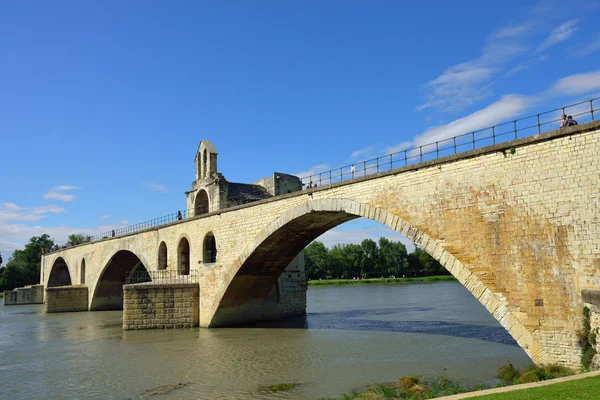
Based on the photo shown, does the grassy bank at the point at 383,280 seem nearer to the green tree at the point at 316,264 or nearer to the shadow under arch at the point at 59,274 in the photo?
the green tree at the point at 316,264

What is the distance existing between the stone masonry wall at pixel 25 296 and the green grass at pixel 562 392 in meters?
56.7

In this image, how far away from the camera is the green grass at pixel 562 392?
22.2 feet

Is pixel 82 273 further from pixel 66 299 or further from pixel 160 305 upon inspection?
pixel 160 305

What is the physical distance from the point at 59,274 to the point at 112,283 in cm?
1808

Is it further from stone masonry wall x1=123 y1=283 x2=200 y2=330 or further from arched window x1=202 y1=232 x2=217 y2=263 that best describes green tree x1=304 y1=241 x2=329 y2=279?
stone masonry wall x1=123 y1=283 x2=200 y2=330

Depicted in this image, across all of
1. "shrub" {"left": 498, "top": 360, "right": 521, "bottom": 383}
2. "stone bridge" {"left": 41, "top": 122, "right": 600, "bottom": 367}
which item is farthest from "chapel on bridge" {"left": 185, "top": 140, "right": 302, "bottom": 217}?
"shrub" {"left": 498, "top": 360, "right": 521, "bottom": 383}

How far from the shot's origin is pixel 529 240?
477 inches

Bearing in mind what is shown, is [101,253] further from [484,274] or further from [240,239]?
[484,274]

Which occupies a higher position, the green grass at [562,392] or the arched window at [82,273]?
the arched window at [82,273]

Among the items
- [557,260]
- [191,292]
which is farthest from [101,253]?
[557,260]

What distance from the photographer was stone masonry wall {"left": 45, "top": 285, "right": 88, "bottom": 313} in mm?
39688

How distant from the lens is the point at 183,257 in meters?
30.0

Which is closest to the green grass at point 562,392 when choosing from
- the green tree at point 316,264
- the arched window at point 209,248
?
Answer: the arched window at point 209,248

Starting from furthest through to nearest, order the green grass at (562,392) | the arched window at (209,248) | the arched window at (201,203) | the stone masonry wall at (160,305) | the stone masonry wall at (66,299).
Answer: the stone masonry wall at (66,299)
the arched window at (201,203)
the arched window at (209,248)
the stone masonry wall at (160,305)
the green grass at (562,392)
